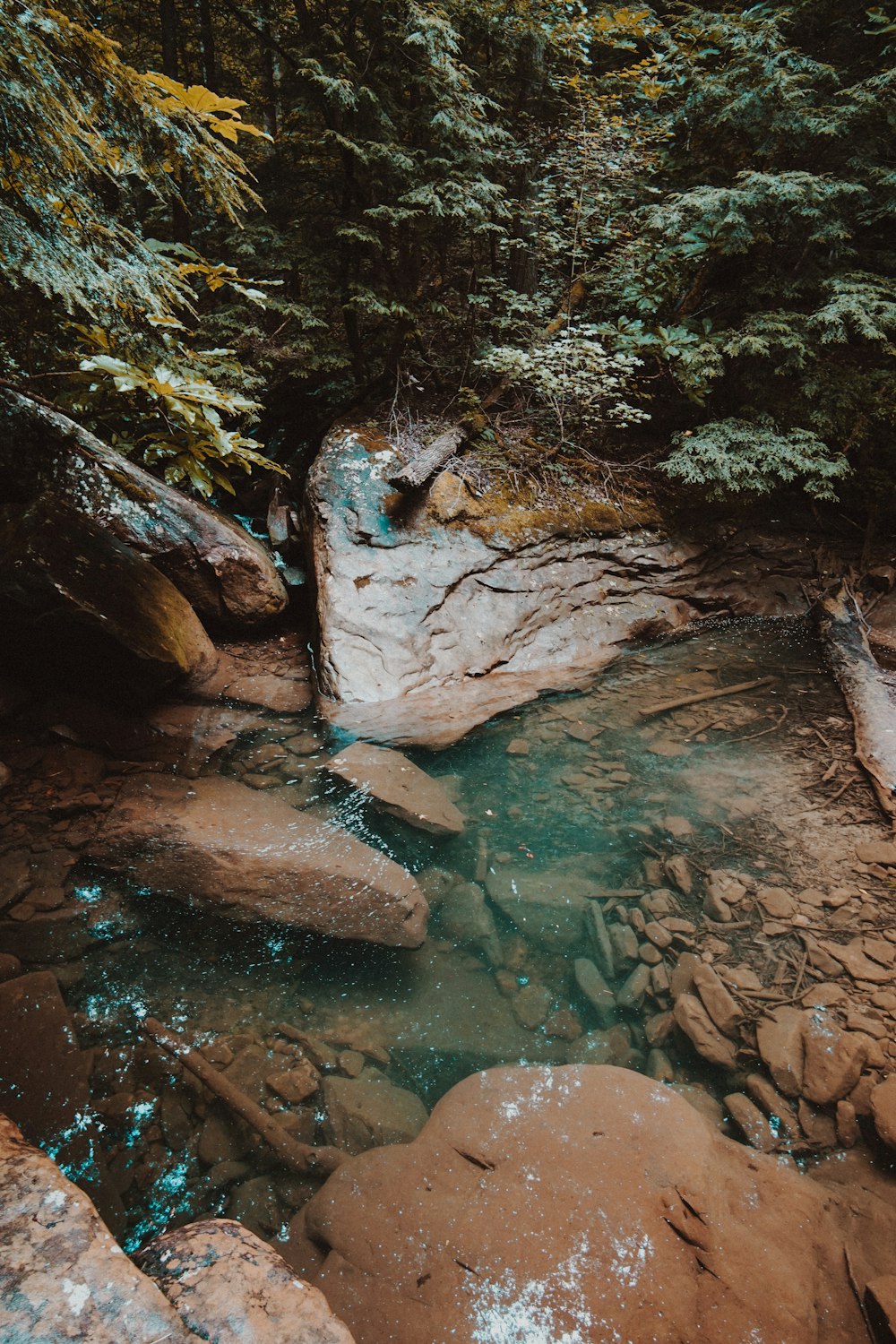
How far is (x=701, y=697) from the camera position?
17.8ft

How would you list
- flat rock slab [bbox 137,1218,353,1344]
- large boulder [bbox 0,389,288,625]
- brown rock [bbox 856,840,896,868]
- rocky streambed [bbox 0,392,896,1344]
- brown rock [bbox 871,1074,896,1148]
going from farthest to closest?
large boulder [bbox 0,389,288,625] < brown rock [bbox 856,840,896,868] < brown rock [bbox 871,1074,896,1148] < rocky streambed [bbox 0,392,896,1344] < flat rock slab [bbox 137,1218,353,1344]

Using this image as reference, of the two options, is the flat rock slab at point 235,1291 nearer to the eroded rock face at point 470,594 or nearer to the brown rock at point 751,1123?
the brown rock at point 751,1123

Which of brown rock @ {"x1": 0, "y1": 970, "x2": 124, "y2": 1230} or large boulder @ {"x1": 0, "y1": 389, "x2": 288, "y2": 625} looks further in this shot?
large boulder @ {"x1": 0, "y1": 389, "x2": 288, "y2": 625}

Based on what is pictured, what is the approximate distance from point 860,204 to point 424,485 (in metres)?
5.15

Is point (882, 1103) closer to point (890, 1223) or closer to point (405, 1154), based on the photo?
point (890, 1223)

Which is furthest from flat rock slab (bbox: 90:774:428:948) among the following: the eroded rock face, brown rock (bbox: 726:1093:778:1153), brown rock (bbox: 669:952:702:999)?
brown rock (bbox: 726:1093:778:1153)

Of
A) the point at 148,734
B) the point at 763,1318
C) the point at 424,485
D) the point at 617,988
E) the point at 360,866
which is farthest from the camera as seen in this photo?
the point at 424,485

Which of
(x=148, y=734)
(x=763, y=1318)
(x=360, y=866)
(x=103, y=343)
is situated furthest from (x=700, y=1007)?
(x=103, y=343)

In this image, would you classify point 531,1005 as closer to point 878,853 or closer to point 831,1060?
point 831,1060

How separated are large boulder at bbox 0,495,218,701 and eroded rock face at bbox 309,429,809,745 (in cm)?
138

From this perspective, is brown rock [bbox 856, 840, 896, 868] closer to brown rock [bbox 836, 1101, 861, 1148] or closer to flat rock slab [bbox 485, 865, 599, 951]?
brown rock [bbox 836, 1101, 861, 1148]

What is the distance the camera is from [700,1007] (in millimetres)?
2988

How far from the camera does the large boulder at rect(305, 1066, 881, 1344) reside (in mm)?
1871

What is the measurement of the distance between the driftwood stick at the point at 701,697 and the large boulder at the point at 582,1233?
3.27m
